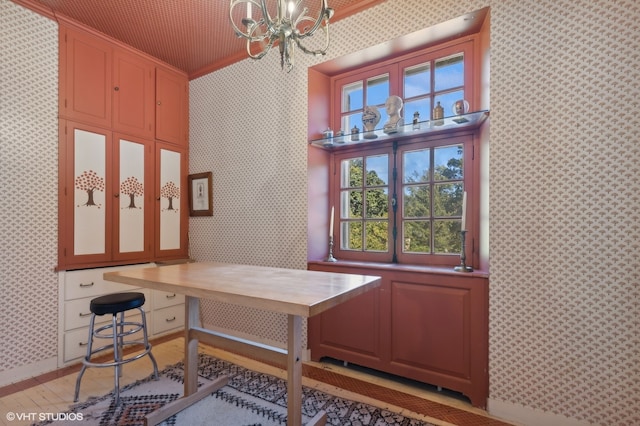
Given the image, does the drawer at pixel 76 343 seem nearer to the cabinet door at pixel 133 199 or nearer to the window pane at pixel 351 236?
the cabinet door at pixel 133 199

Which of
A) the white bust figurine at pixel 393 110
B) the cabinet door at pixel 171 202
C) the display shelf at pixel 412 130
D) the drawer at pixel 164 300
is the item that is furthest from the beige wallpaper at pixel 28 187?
the white bust figurine at pixel 393 110

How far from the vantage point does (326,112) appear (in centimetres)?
320

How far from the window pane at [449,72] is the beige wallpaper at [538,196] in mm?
395

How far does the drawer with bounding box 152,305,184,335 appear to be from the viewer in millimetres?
3484

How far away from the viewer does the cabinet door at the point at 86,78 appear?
286cm

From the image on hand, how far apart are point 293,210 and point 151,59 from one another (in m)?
2.40

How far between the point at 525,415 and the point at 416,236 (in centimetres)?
139

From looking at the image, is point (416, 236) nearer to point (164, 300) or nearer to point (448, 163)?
point (448, 163)

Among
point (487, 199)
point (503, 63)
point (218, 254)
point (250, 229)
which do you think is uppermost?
point (503, 63)

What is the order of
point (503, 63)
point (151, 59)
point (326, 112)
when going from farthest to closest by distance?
point (151, 59), point (326, 112), point (503, 63)

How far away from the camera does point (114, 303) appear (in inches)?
91.3

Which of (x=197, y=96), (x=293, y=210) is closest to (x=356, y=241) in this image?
(x=293, y=210)

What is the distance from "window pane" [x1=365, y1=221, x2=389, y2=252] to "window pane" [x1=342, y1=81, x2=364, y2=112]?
1.16 m

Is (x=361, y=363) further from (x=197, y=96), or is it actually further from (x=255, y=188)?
(x=197, y=96)
